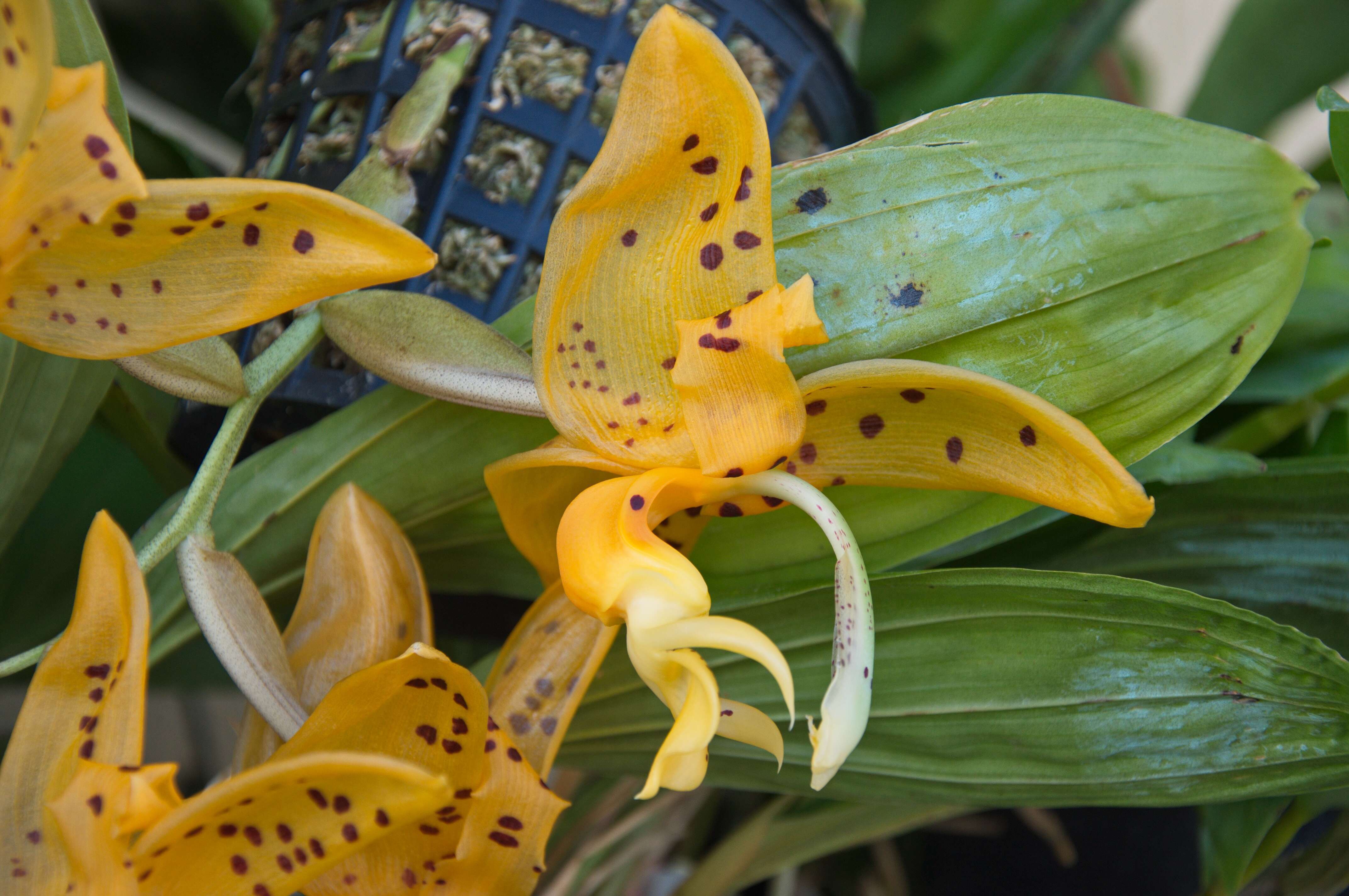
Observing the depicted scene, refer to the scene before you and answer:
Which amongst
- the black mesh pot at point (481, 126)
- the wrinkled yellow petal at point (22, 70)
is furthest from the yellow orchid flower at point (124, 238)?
the black mesh pot at point (481, 126)

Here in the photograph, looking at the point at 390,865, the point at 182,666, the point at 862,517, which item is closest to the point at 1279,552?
the point at 862,517

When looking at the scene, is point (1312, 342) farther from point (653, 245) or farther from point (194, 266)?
point (194, 266)

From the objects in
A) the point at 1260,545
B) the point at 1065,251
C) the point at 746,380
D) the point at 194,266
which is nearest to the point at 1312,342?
the point at 1260,545

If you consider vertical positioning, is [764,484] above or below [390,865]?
above

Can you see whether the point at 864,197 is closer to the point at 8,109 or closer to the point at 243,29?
the point at 8,109

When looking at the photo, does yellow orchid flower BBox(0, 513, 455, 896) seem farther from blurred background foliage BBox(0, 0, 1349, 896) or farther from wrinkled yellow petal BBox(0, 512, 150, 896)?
blurred background foliage BBox(0, 0, 1349, 896)
